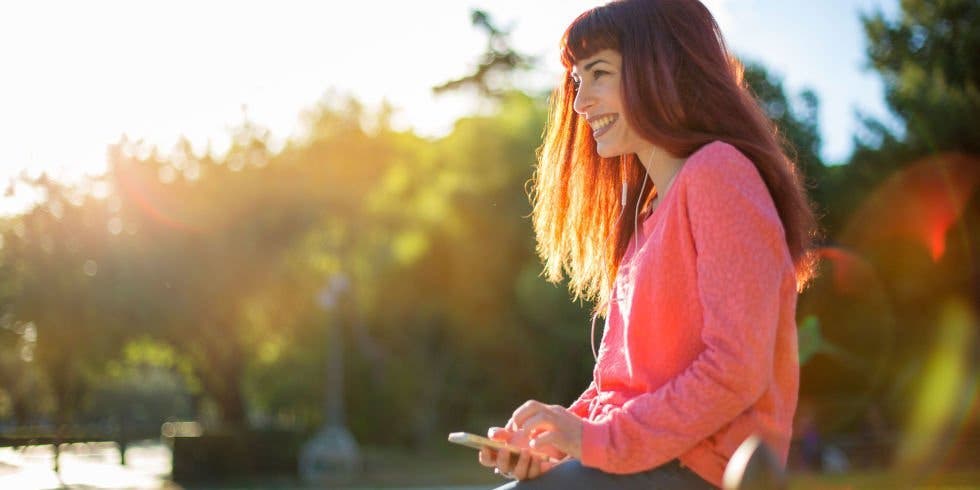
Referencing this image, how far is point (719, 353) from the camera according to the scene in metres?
1.59

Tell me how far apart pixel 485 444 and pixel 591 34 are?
2.23 ft

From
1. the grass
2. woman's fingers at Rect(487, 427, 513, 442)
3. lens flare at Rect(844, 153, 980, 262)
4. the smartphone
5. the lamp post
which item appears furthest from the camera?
the lamp post

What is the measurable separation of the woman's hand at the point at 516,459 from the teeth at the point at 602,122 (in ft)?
1.68

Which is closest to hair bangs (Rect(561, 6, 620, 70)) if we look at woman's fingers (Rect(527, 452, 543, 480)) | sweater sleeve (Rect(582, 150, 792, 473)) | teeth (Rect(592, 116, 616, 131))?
teeth (Rect(592, 116, 616, 131))

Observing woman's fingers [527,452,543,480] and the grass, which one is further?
the grass

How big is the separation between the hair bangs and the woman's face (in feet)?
0.04

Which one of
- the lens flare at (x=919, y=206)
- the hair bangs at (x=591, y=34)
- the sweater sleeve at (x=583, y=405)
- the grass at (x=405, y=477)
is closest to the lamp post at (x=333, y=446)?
the grass at (x=405, y=477)

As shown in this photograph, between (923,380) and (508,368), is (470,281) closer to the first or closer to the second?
(508,368)

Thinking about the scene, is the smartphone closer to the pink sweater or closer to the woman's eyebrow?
the pink sweater

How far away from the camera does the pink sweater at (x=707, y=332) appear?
62.9 inches

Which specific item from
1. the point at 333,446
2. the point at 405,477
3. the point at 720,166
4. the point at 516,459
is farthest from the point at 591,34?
the point at 333,446

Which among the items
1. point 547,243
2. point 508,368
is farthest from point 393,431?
point 547,243

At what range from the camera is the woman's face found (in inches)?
74.9

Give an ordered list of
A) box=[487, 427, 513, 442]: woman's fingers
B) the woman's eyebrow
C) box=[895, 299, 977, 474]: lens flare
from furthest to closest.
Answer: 1. box=[895, 299, 977, 474]: lens flare
2. the woman's eyebrow
3. box=[487, 427, 513, 442]: woman's fingers
